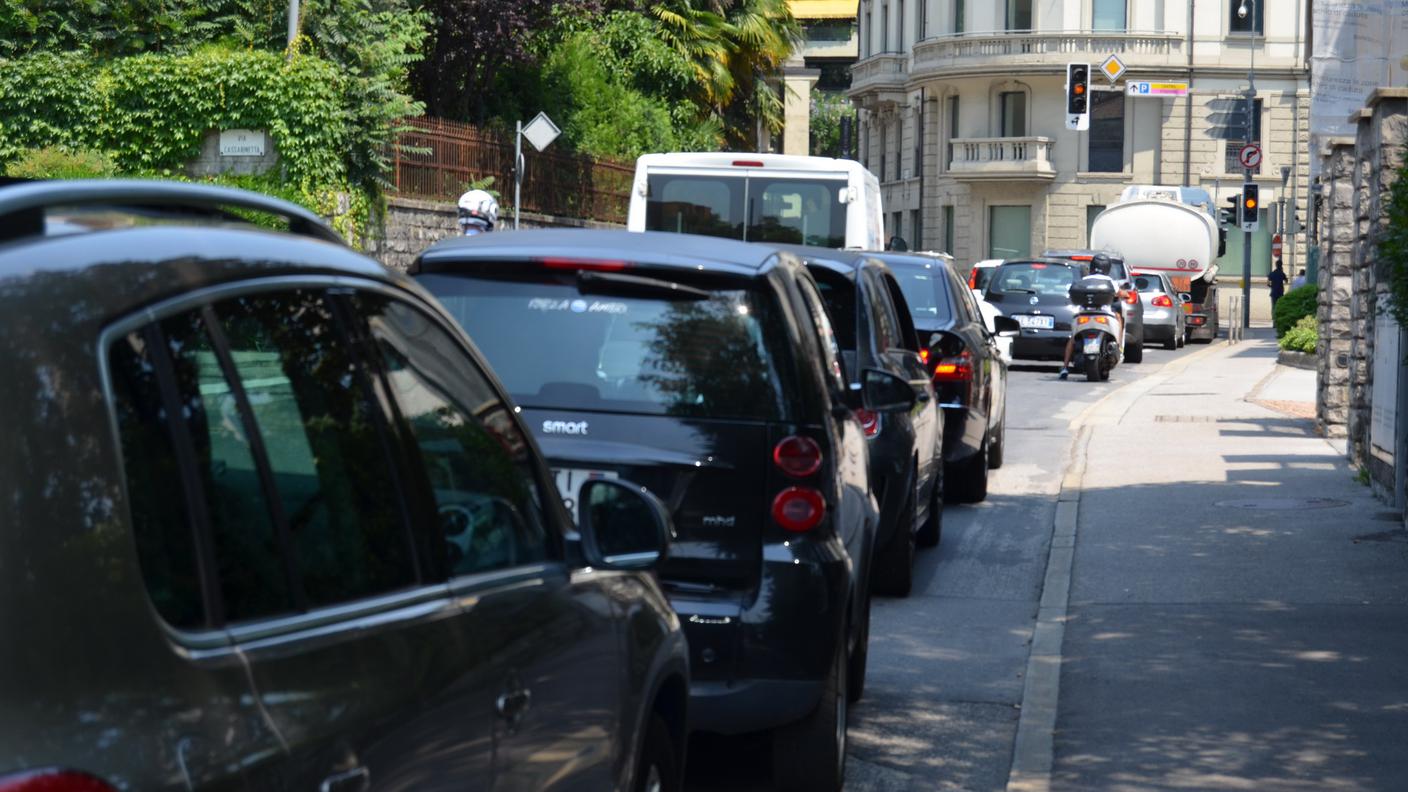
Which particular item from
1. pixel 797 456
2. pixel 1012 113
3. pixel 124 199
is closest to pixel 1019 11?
pixel 1012 113

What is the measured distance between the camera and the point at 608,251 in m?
6.20

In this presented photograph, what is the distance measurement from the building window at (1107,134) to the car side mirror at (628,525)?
59590mm

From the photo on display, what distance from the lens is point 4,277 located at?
2242 mm

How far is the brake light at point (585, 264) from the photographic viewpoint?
612 centimetres

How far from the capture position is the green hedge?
29828 millimetres

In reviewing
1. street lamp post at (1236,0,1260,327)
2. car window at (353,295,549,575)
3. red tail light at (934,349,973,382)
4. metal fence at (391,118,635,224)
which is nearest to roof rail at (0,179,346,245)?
car window at (353,295,549,575)

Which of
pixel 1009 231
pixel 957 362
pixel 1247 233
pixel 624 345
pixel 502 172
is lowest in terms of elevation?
pixel 957 362

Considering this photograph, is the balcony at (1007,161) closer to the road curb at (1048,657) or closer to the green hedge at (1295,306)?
the green hedge at (1295,306)

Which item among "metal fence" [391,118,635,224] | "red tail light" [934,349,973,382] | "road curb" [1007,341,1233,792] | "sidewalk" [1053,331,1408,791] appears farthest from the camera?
"metal fence" [391,118,635,224]

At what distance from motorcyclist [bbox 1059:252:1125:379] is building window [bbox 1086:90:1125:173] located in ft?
79.7

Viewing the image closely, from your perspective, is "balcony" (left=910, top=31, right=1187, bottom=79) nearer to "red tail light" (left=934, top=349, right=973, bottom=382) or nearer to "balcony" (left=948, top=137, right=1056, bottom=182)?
"balcony" (left=948, top=137, right=1056, bottom=182)

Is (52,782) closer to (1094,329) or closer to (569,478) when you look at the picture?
(569,478)

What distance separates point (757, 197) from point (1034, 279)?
12640 millimetres

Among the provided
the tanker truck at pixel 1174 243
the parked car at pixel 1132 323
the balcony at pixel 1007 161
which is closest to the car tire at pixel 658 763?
the parked car at pixel 1132 323
